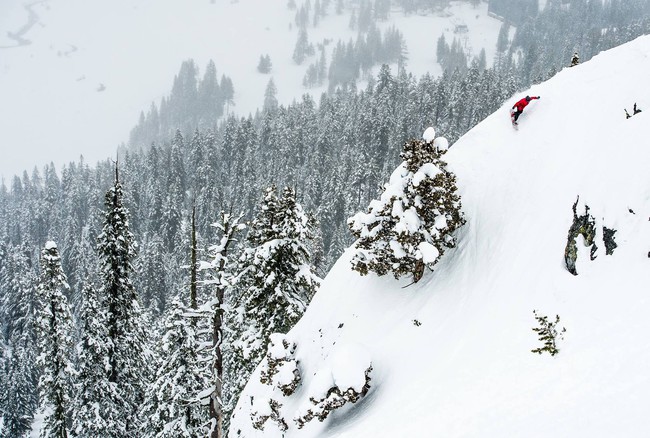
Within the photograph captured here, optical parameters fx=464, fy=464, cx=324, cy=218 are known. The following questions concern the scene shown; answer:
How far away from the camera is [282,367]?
16266mm

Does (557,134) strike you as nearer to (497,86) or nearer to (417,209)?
(417,209)

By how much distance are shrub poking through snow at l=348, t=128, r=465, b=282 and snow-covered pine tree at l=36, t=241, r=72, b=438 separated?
46.0ft

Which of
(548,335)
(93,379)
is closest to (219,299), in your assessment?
(93,379)

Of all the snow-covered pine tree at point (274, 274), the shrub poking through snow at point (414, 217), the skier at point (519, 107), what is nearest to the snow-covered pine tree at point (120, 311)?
the snow-covered pine tree at point (274, 274)

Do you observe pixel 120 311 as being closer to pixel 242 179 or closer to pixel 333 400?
pixel 333 400

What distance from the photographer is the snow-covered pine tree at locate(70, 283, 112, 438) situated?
66.7 ft

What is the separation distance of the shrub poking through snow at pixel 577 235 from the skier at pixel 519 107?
257 inches

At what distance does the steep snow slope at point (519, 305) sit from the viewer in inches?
326

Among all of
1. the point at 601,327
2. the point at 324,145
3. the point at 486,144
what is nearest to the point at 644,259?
the point at 601,327

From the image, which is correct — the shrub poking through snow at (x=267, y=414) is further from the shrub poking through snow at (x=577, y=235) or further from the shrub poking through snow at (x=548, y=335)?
the shrub poking through snow at (x=577, y=235)

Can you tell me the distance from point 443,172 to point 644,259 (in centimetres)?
644

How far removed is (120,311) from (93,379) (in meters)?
3.21

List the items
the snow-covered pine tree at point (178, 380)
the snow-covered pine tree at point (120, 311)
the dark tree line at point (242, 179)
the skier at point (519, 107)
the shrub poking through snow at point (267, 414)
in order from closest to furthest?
the shrub poking through snow at point (267, 414) < the skier at point (519, 107) < the snow-covered pine tree at point (178, 380) < the snow-covered pine tree at point (120, 311) < the dark tree line at point (242, 179)

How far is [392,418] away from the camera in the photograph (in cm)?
1065
